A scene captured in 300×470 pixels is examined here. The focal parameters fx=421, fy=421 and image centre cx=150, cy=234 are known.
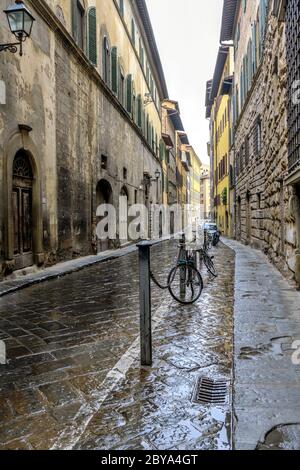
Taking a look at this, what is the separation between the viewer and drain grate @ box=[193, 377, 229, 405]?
2.96 meters

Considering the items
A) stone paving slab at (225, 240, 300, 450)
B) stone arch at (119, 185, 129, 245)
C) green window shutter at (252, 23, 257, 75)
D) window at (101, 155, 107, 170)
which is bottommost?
stone paving slab at (225, 240, 300, 450)

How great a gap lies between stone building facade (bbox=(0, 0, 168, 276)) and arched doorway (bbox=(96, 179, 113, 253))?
0.14ft

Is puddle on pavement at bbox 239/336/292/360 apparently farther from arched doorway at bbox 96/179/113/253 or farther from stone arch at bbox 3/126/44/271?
arched doorway at bbox 96/179/113/253

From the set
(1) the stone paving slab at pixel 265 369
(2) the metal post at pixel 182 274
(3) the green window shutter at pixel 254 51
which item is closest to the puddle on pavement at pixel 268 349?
(1) the stone paving slab at pixel 265 369

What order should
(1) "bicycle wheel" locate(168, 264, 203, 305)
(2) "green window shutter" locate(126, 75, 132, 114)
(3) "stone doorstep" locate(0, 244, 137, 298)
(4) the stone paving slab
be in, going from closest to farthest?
1. (4) the stone paving slab
2. (1) "bicycle wheel" locate(168, 264, 203, 305)
3. (3) "stone doorstep" locate(0, 244, 137, 298)
4. (2) "green window shutter" locate(126, 75, 132, 114)

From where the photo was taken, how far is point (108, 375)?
3.45 metres

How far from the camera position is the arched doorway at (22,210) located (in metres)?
9.57

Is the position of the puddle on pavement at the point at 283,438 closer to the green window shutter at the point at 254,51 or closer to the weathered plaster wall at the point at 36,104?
the weathered plaster wall at the point at 36,104

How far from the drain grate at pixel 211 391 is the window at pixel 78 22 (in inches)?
494

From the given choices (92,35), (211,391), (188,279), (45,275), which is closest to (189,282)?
(188,279)

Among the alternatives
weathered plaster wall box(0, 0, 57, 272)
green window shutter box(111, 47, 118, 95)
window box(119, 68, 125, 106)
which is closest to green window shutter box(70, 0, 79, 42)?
weathered plaster wall box(0, 0, 57, 272)

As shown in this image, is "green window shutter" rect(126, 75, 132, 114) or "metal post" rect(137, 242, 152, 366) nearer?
"metal post" rect(137, 242, 152, 366)

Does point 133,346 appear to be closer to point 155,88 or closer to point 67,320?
point 67,320

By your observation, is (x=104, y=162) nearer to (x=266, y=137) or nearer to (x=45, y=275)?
(x=266, y=137)
